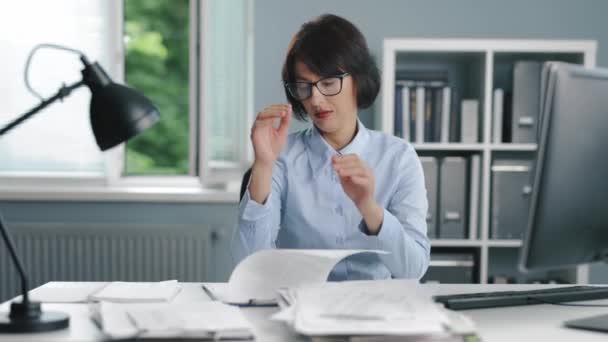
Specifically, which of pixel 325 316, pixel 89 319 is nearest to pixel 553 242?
pixel 325 316

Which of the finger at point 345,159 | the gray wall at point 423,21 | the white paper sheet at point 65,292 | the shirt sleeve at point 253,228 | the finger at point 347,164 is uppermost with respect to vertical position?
the gray wall at point 423,21

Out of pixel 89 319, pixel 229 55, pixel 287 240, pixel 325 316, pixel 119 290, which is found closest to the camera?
pixel 325 316

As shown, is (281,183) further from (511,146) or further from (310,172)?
(511,146)

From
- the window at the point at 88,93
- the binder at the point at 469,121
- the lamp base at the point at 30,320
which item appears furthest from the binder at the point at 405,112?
A: the lamp base at the point at 30,320

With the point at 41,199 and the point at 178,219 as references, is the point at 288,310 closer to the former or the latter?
the point at 178,219

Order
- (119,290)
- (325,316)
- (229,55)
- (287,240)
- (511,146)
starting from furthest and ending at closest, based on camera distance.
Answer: (229,55), (511,146), (287,240), (119,290), (325,316)

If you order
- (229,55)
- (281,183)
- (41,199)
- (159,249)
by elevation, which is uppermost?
(229,55)

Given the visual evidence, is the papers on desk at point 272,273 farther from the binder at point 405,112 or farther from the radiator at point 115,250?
the radiator at point 115,250

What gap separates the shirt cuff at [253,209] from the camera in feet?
5.16

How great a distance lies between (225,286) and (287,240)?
277 mm

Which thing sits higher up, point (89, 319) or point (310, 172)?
point (310, 172)

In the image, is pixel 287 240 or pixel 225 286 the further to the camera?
pixel 287 240

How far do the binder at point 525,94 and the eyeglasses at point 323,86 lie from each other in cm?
131

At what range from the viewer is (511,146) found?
2775mm
